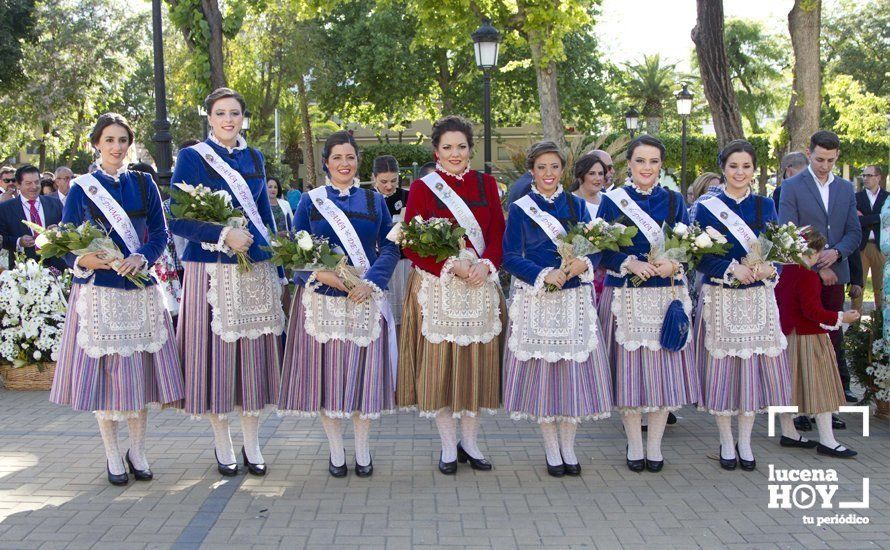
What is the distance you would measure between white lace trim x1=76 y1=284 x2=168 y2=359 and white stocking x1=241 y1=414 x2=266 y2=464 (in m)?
0.69

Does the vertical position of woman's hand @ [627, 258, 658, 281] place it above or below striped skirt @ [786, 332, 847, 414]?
above

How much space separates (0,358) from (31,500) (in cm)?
348

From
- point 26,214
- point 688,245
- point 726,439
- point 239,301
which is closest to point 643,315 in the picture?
point 688,245

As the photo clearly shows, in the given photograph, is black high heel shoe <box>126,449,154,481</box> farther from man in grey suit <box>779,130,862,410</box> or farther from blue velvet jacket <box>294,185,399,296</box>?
man in grey suit <box>779,130,862,410</box>

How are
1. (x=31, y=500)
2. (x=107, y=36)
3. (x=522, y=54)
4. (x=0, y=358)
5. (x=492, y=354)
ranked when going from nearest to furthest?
1. (x=31, y=500)
2. (x=492, y=354)
3. (x=0, y=358)
4. (x=107, y=36)
5. (x=522, y=54)

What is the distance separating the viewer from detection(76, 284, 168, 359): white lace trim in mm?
4719

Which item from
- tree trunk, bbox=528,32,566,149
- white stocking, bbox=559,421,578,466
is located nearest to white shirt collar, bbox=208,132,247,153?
white stocking, bbox=559,421,578,466

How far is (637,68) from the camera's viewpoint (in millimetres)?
43531

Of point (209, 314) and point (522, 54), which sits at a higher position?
point (522, 54)

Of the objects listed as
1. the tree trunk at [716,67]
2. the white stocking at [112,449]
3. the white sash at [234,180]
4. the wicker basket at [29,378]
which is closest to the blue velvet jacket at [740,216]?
the white sash at [234,180]

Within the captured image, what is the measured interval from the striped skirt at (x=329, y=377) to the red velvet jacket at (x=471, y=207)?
650 millimetres

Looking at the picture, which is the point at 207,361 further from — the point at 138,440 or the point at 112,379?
the point at 138,440

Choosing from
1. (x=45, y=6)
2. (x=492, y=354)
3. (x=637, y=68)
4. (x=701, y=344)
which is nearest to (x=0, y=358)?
(x=492, y=354)

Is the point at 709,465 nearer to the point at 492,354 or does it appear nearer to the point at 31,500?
the point at 492,354
